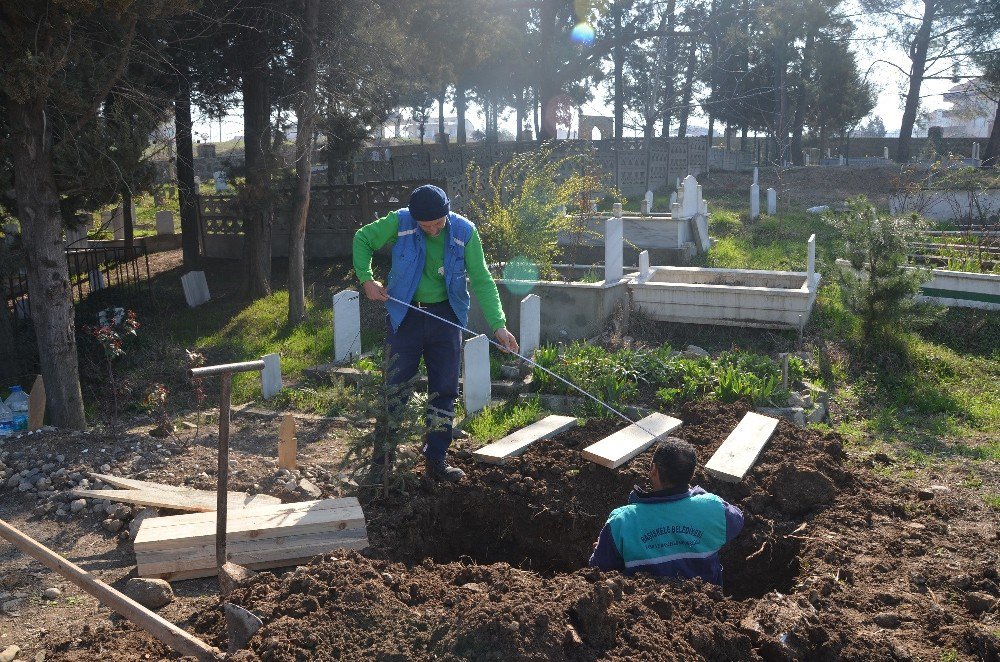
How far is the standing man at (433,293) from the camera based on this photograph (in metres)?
5.50

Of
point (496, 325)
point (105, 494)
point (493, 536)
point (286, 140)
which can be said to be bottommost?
point (493, 536)

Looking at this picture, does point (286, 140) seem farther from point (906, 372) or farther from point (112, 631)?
point (112, 631)

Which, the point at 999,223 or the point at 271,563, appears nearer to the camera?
the point at 271,563

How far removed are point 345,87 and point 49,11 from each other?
5660mm

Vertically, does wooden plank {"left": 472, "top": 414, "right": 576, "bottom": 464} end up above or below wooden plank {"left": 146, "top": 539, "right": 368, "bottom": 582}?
above

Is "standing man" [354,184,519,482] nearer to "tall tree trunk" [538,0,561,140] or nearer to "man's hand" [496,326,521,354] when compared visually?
"man's hand" [496,326,521,354]

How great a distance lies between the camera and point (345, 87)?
12758 mm

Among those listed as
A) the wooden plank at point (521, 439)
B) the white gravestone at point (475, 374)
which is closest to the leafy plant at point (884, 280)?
the wooden plank at point (521, 439)

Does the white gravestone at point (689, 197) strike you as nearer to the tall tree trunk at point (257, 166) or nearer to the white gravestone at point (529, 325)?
the white gravestone at point (529, 325)

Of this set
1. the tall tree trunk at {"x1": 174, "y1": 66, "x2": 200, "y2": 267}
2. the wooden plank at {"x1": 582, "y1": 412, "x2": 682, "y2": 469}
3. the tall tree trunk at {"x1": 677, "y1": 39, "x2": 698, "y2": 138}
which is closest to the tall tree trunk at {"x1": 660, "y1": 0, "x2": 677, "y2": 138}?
the tall tree trunk at {"x1": 677, "y1": 39, "x2": 698, "y2": 138}

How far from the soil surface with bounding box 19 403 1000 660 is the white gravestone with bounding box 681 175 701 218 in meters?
8.66

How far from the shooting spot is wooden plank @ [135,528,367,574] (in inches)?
176

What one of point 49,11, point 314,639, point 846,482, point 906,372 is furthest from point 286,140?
point 314,639

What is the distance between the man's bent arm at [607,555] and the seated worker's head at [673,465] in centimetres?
42
